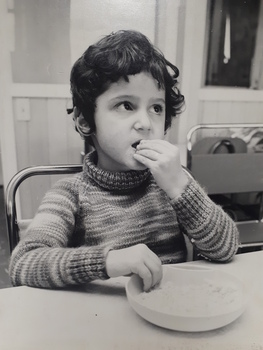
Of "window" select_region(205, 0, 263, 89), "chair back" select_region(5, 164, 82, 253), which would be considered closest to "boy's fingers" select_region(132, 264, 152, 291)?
"chair back" select_region(5, 164, 82, 253)

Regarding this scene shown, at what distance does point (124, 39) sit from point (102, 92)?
0.27 ft

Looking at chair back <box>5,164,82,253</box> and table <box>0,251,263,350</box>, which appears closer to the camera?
table <box>0,251,263,350</box>

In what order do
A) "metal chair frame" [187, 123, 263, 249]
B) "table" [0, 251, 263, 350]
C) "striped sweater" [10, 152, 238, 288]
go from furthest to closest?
1. "metal chair frame" [187, 123, 263, 249]
2. "striped sweater" [10, 152, 238, 288]
3. "table" [0, 251, 263, 350]

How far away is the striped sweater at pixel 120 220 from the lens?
496mm

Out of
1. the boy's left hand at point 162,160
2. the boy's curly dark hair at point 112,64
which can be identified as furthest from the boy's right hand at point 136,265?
the boy's curly dark hair at point 112,64

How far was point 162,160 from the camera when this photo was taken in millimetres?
481

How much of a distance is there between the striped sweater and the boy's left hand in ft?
0.09

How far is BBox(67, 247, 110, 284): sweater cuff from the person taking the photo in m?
0.45

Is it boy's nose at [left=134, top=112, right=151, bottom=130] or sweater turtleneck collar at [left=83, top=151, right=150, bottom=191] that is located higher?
boy's nose at [left=134, top=112, right=151, bottom=130]

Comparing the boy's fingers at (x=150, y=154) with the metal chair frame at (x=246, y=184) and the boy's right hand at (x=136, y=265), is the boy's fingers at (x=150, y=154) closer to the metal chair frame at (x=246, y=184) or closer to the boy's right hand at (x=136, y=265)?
the boy's right hand at (x=136, y=265)

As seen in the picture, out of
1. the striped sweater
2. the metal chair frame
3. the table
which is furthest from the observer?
the metal chair frame

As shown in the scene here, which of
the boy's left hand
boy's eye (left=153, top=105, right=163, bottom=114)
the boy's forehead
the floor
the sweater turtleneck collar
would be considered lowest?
the floor

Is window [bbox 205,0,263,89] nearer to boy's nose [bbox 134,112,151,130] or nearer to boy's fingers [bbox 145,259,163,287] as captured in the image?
boy's nose [bbox 134,112,151,130]

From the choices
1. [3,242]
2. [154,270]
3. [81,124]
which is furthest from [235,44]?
[3,242]
